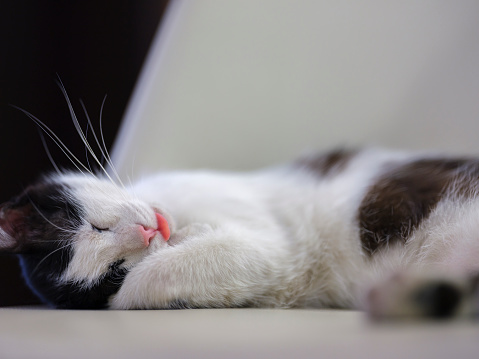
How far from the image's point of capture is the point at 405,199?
37.1 inches

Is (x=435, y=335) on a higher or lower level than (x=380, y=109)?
lower

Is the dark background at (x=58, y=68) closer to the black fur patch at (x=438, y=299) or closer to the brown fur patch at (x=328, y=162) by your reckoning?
the brown fur patch at (x=328, y=162)

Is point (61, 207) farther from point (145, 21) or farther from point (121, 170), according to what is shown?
point (145, 21)

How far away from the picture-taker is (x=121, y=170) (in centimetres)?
146

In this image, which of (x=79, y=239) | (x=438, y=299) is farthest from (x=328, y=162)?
(x=438, y=299)

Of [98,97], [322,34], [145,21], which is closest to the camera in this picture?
[322,34]

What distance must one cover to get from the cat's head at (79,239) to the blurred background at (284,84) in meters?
0.48

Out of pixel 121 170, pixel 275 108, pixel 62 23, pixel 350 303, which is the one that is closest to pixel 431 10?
pixel 275 108

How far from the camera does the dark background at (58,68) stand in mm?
1622

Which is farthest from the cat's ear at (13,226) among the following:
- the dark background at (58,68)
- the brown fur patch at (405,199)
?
the brown fur patch at (405,199)

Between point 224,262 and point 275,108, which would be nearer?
point 224,262

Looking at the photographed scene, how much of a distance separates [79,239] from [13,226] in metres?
0.16

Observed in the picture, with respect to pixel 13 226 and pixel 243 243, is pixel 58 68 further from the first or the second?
pixel 243 243

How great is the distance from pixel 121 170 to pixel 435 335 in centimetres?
122
